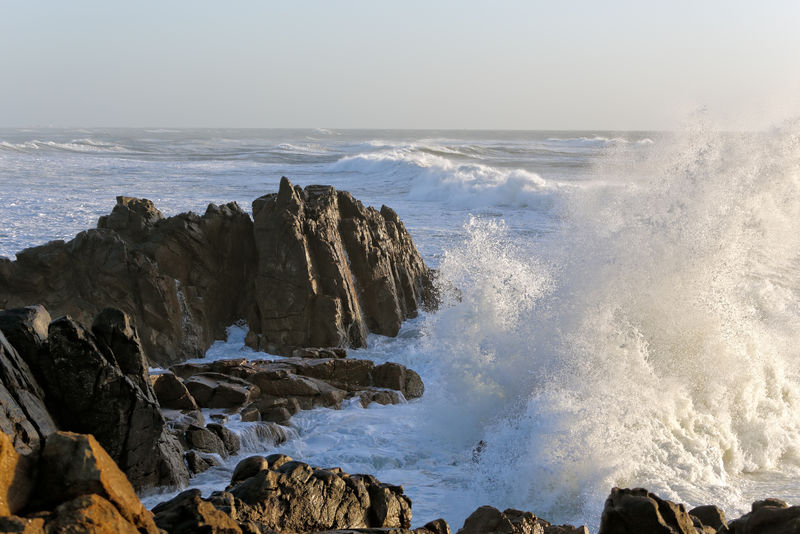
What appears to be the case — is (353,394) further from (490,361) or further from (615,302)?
(615,302)

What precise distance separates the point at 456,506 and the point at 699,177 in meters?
7.97

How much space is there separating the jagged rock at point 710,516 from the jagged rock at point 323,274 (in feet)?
24.1

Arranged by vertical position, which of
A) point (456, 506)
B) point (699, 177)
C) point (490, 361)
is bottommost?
point (456, 506)

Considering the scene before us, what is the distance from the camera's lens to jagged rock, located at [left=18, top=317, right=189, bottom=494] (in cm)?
638

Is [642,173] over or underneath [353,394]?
over

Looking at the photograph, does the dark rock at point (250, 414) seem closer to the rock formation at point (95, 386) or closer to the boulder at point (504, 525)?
the rock formation at point (95, 386)

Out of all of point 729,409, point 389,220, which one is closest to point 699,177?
point 729,409

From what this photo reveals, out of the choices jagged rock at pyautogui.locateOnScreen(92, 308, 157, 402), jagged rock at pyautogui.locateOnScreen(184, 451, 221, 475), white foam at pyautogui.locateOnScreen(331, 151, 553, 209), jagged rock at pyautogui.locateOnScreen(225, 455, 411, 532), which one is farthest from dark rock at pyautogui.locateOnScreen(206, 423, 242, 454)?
white foam at pyautogui.locateOnScreen(331, 151, 553, 209)

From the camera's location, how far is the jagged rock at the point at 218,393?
952 centimetres

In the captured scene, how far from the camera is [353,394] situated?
10.6 meters

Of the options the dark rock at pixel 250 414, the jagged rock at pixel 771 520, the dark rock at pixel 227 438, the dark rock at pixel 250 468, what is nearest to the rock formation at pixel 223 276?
the dark rock at pixel 250 414

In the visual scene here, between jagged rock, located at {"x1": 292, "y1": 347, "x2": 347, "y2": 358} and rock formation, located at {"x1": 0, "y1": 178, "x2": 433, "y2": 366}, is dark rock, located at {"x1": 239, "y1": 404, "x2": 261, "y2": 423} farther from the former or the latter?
rock formation, located at {"x1": 0, "y1": 178, "x2": 433, "y2": 366}

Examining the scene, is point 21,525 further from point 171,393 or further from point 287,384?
point 287,384

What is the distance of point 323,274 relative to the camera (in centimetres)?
1338
